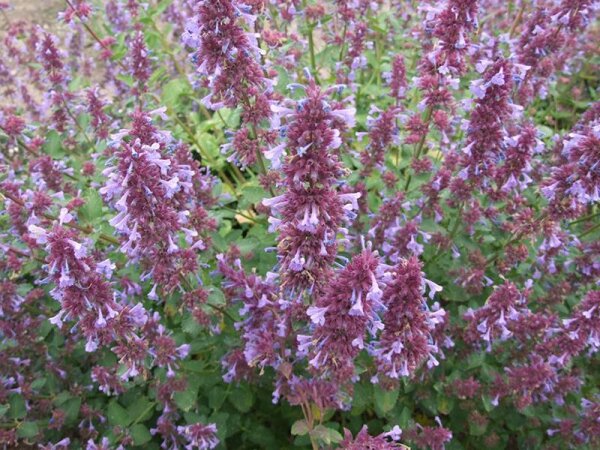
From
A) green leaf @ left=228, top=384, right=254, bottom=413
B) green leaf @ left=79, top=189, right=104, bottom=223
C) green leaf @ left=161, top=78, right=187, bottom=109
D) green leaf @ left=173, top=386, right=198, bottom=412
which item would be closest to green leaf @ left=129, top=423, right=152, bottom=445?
green leaf @ left=173, top=386, right=198, bottom=412

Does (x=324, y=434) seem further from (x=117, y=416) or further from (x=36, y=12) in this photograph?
(x=36, y=12)

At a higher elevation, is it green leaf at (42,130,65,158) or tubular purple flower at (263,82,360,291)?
tubular purple flower at (263,82,360,291)

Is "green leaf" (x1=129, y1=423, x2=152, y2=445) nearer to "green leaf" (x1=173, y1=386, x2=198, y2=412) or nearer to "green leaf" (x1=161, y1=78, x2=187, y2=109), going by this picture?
"green leaf" (x1=173, y1=386, x2=198, y2=412)

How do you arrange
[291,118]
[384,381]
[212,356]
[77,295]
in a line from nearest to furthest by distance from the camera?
[291,118], [77,295], [384,381], [212,356]

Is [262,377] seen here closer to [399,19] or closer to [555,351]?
[555,351]

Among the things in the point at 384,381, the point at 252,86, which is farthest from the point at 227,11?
the point at 384,381

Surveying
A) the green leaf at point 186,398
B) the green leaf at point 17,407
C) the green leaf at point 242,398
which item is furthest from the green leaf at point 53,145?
the green leaf at point 242,398

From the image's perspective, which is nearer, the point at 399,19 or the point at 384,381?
the point at 384,381

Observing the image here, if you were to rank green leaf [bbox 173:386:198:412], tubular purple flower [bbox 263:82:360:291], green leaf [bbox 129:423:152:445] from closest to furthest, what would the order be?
tubular purple flower [bbox 263:82:360:291]
green leaf [bbox 173:386:198:412]
green leaf [bbox 129:423:152:445]

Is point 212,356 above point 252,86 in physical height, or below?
below
